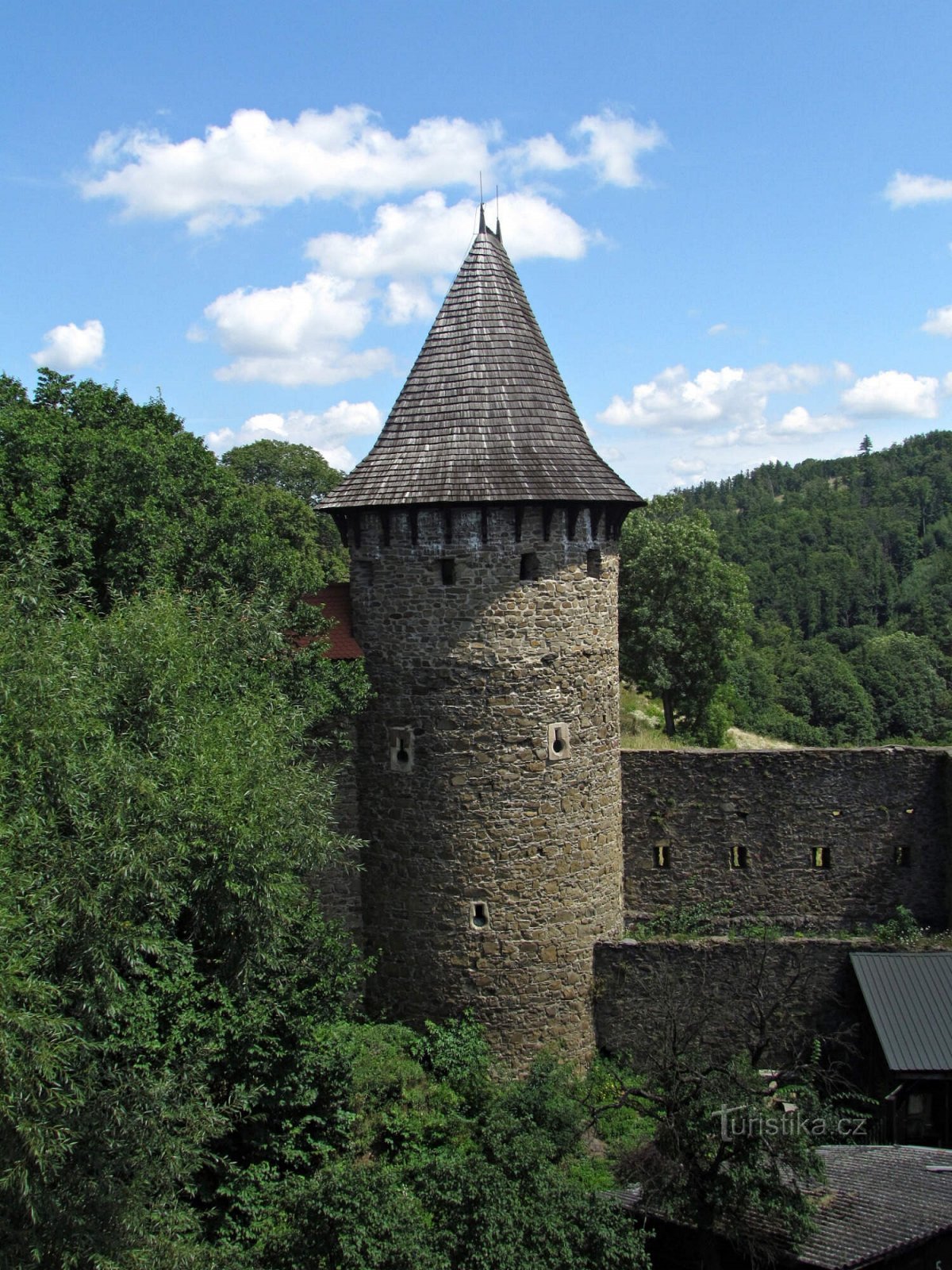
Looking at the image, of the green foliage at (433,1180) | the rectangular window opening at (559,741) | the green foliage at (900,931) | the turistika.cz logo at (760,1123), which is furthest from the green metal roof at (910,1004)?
the rectangular window opening at (559,741)

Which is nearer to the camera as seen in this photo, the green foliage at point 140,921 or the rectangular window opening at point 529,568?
the green foliage at point 140,921

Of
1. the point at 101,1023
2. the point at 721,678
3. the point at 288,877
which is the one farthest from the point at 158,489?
the point at 721,678

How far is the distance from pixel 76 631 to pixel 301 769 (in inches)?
131

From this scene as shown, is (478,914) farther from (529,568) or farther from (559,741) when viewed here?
(529,568)

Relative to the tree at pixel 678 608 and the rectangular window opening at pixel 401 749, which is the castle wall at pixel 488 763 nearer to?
the rectangular window opening at pixel 401 749

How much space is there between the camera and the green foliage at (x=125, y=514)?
1561 cm

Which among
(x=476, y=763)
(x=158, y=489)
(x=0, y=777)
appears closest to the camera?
(x=0, y=777)

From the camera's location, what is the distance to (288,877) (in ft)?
40.3

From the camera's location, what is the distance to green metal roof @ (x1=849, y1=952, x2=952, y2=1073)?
14508 millimetres

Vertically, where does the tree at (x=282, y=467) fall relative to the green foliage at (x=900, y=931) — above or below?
above

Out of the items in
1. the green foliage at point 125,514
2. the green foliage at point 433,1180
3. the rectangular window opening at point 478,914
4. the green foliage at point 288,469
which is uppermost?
the green foliage at point 288,469

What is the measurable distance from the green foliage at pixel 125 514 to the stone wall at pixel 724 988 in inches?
331

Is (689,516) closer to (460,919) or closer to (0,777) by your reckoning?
(460,919)

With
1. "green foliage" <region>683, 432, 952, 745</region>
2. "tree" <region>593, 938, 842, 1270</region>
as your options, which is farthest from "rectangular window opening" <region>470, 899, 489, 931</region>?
"green foliage" <region>683, 432, 952, 745</region>
